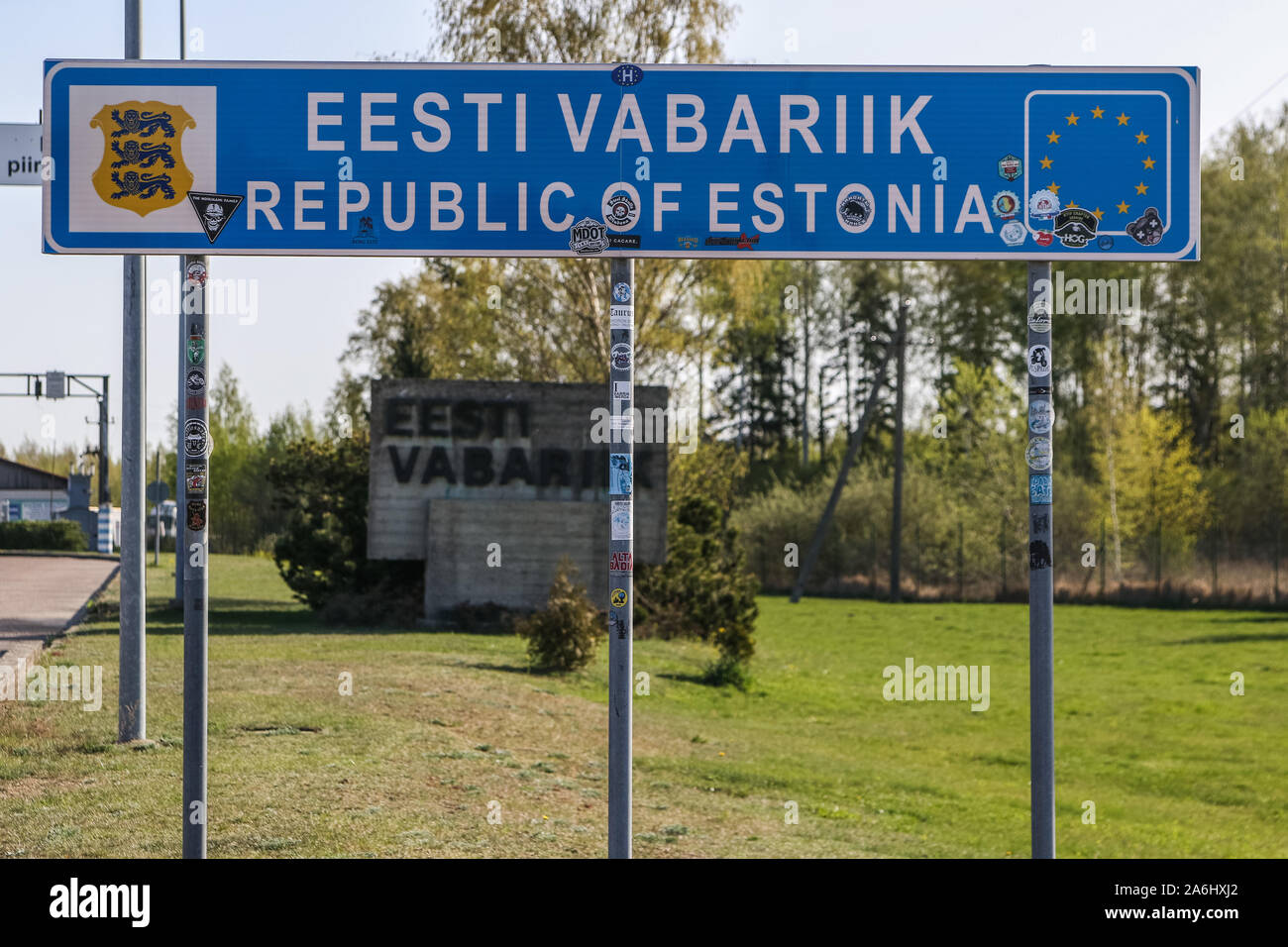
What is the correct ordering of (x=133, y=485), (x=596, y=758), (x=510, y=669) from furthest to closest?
(x=510, y=669)
(x=596, y=758)
(x=133, y=485)

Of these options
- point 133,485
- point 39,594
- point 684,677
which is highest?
point 133,485

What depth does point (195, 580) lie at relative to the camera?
200 inches

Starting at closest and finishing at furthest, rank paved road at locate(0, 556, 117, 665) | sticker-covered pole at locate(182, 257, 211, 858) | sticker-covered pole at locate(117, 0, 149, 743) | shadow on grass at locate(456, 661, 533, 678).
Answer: sticker-covered pole at locate(182, 257, 211, 858)
sticker-covered pole at locate(117, 0, 149, 743)
paved road at locate(0, 556, 117, 665)
shadow on grass at locate(456, 661, 533, 678)

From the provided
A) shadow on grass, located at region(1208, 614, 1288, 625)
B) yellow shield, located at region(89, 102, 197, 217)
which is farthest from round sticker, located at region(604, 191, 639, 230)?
shadow on grass, located at region(1208, 614, 1288, 625)

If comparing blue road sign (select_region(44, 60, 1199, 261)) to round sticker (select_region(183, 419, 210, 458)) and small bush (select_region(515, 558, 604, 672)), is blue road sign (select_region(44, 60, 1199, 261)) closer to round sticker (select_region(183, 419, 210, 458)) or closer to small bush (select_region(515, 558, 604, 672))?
round sticker (select_region(183, 419, 210, 458))

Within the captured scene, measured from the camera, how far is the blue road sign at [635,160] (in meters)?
5.22

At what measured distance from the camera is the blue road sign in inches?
206

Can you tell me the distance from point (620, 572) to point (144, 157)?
2674 mm

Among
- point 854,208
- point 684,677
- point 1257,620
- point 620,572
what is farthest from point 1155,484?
point 620,572

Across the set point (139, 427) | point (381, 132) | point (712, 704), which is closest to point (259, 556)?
point (712, 704)

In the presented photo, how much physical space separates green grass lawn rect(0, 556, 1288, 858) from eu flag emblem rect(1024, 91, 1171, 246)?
4750mm

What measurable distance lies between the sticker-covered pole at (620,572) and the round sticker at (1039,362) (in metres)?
1.69

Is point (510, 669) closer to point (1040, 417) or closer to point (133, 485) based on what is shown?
point (133, 485)

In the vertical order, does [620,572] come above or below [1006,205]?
below
